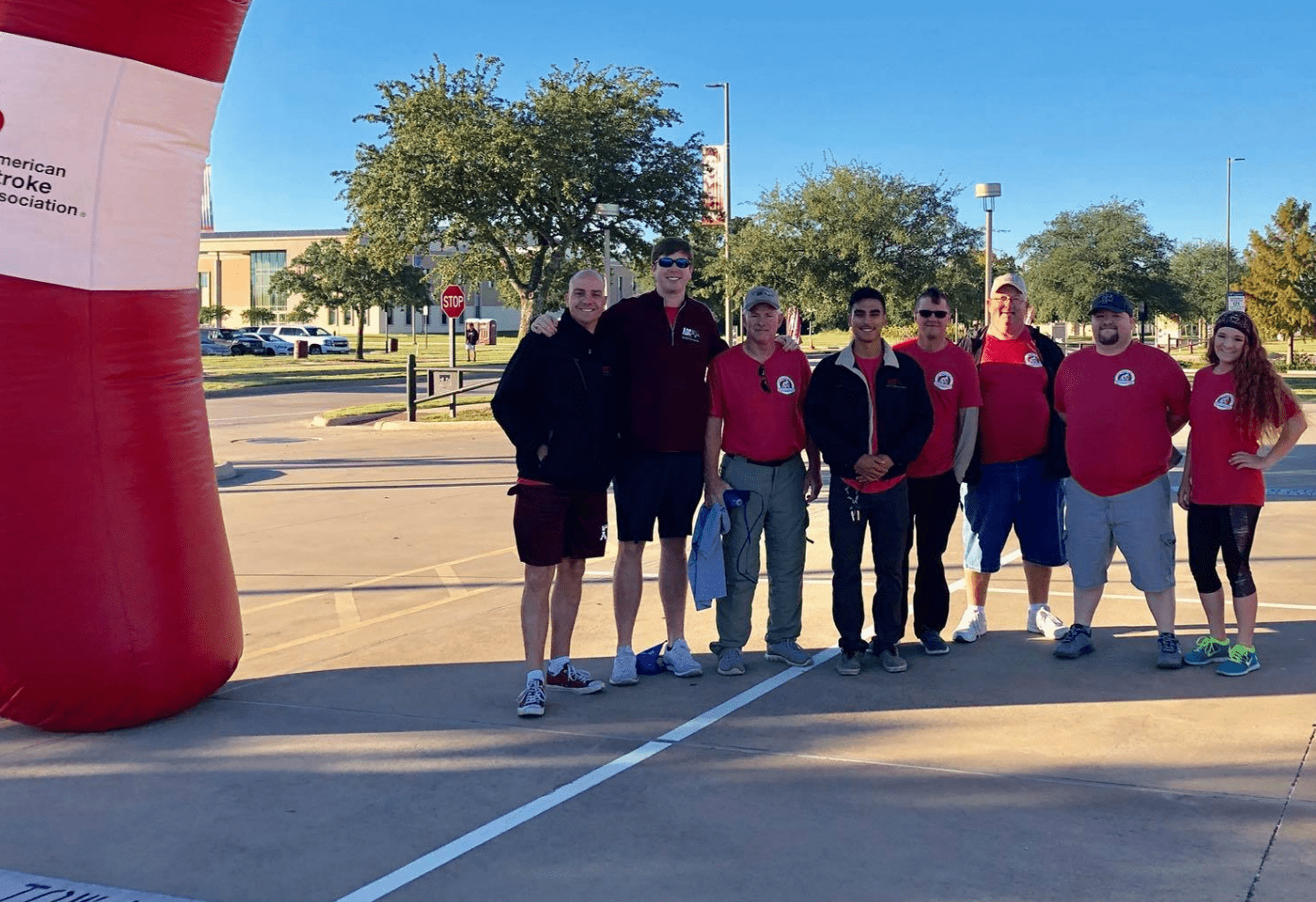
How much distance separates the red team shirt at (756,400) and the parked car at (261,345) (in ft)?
193

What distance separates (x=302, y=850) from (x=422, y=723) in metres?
1.36

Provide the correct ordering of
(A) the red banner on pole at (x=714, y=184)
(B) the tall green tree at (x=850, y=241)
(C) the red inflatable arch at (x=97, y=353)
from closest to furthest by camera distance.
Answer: (C) the red inflatable arch at (x=97, y=353), (A) the red banner on pole at (x=714, y=184), (B) the tall green tree at (x=850, y=241)

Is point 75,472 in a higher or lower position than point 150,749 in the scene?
higher

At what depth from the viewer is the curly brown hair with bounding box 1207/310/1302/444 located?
5965 millimetres

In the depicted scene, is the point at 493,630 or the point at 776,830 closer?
the point at 776,830

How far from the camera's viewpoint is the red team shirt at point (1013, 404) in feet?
22.4

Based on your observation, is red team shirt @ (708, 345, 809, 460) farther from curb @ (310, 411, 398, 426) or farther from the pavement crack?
curb @ (310, 411, 398, 426)

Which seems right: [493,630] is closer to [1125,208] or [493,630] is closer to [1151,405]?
[1151,405]

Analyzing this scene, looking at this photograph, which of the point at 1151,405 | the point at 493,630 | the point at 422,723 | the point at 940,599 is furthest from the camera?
the point at 493,630

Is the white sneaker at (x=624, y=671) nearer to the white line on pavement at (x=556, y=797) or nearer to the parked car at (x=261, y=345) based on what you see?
the white line on pavement at (x=556, y=797)

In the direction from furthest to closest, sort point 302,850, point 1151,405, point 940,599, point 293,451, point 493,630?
point 293,451 → point 493,630 → point 940,599 → point 1151,405 → point 302,850

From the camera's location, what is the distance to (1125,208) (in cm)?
4672

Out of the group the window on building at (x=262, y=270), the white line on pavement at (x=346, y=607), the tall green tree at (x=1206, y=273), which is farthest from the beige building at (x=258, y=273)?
the white line on pavement at (x=346, y=607)

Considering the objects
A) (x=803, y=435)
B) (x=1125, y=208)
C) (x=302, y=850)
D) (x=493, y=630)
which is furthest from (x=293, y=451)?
(x=1125, y=208)
